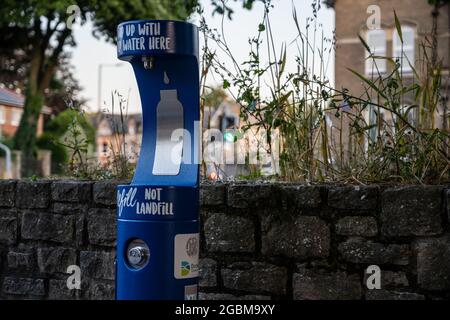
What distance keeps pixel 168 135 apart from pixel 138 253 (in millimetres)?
615

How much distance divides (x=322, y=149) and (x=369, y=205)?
65cm

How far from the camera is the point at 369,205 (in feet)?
13.2

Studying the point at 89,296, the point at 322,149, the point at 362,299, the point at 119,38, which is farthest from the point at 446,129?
the point at 89,296

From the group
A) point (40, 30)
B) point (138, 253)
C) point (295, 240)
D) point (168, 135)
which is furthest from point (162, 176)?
point (40, 30)

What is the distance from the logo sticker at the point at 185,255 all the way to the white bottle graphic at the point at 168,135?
1.14 ft

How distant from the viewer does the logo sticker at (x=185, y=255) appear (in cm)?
342

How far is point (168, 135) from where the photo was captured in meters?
3.68

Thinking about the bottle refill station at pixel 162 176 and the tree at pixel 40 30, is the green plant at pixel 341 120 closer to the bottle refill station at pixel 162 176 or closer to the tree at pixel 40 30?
the bottle refill station at pixel 162 176

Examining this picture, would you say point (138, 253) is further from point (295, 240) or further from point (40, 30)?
point (40, 30)

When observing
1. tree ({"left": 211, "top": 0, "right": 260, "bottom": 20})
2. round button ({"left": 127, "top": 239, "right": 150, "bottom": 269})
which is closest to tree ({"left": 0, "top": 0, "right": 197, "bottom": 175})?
tree ({"left": 211, "top": 0, "right": 260, "bottom": 20})

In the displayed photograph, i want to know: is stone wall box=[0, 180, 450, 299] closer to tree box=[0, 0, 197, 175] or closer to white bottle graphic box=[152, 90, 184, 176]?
white bottle graphic box=[152, 90, 184, 176]

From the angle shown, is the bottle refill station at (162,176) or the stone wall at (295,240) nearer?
the bottle refill station at (162,176)

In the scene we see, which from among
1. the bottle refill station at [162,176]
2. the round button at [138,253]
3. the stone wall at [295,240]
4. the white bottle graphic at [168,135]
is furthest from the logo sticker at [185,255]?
the stone wall at [295,240]

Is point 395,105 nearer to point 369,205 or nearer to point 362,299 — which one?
point 369,205
